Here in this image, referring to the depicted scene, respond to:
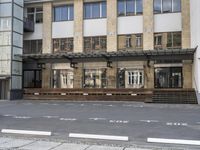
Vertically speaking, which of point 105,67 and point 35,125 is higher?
point 105,67

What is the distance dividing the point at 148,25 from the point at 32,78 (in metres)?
13.4

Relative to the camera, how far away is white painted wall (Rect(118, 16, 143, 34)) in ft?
94.0

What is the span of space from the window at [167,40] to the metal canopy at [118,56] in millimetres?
1443

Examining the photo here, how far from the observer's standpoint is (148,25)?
92.6 feet

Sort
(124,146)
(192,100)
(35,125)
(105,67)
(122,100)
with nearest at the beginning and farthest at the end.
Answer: (124,146) < (35,125) < (192,100) < (122,100) < (105,67)

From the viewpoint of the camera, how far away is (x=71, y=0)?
102 feet

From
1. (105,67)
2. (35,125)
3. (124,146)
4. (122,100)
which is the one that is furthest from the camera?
(105,67)

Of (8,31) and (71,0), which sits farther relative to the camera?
(71,0)

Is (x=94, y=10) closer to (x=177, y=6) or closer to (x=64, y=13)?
(x=64, y=13)

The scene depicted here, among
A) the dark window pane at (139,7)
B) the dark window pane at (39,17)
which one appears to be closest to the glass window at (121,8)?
the dark window pane at (139,7)

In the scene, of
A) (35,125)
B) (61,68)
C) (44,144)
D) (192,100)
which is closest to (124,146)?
(44,144)

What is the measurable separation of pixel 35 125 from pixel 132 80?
17.5m

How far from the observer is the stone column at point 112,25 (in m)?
29.1

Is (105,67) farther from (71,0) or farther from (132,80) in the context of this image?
(71,0)
